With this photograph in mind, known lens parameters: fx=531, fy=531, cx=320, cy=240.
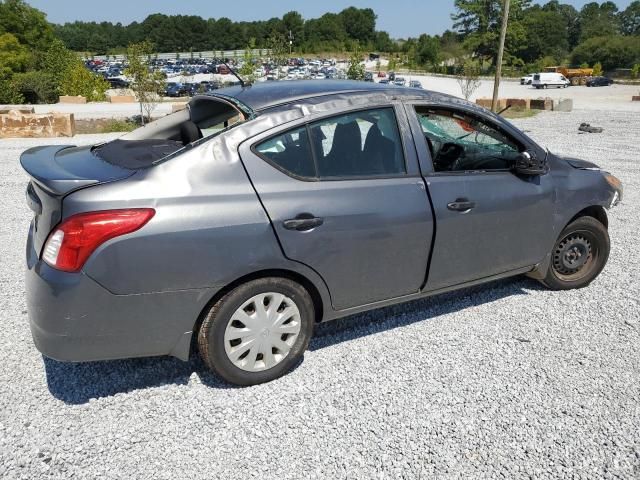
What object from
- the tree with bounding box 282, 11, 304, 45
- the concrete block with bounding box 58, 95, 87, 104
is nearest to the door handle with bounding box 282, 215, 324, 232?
the concrete block with bounding box 58, 95, 87, 104

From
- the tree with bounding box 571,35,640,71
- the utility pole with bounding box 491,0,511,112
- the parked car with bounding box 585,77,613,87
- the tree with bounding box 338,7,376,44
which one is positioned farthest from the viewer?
the tree with bounding box 338,7,376,44

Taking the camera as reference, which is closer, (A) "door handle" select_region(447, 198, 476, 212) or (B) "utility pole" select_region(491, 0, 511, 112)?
(A) "door handle" select_region(447, 198, 476, 212)

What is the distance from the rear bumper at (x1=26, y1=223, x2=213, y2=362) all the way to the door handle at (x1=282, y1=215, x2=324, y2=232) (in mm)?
557

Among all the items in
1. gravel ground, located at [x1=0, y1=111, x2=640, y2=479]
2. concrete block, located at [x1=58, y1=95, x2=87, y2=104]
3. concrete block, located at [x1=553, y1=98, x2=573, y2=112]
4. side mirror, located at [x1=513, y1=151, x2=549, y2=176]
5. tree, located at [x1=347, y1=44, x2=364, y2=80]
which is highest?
tree, located at [x1=347, y1=44, x2=364, y2=80]

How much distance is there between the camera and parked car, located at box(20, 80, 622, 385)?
2.61m

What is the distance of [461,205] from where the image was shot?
138 inches

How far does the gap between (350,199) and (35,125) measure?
13.5 m

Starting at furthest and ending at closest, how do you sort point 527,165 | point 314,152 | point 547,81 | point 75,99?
point 547,81, point 75,99, point 527,165, point 314,152

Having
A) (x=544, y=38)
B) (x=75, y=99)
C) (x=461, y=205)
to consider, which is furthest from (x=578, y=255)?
(x=544, y=38)

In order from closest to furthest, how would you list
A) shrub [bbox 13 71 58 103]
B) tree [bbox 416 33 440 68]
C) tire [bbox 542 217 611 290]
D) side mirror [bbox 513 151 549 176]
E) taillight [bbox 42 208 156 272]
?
taillight [bbox 42 208 156 272]
side mirror [bbox 513 151 549 176]
tire [bbox 542 217 611 290]
shrub [bbox 13 71 58 103]
tree [bbox 416 33 440 68]

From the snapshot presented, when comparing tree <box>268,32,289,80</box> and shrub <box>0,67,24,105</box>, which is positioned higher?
tree <box>268,32,289,80</box>

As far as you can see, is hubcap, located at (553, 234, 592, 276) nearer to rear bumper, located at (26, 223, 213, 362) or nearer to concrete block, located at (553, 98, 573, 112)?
rear bumper, located at (26, 223, 213, 362)

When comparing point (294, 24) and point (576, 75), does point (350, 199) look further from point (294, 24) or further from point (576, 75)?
point (294, 24)

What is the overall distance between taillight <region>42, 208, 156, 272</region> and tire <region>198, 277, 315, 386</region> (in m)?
0.66
